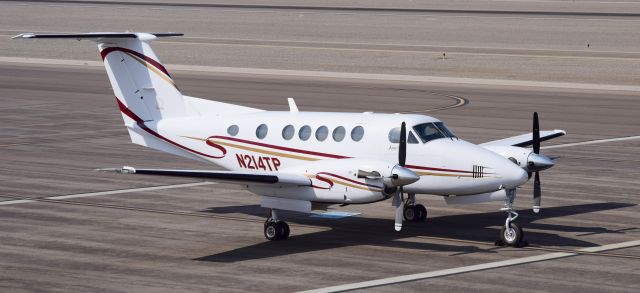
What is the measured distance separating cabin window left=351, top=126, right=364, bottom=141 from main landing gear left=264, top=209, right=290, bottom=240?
102 inches

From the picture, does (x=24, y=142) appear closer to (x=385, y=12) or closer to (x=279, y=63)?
(x=279, y=63)

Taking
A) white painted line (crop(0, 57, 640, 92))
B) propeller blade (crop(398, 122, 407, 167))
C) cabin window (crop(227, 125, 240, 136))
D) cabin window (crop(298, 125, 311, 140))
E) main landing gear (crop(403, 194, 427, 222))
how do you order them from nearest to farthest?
propeller blade (crop(398, 122, 407, 167)) → cabin window (crop(298, 125, 311, 140)) → cabin window (crop(227, 125, 240, 136)) → main landing gear (crop(403, 194, 427, 222)) → white painted line (crop(0, 57, 640, 92))

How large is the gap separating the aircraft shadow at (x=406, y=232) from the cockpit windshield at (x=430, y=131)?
2.46 m

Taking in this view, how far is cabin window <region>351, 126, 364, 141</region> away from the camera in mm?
26125

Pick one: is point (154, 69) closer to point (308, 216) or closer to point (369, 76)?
point (308, 216)

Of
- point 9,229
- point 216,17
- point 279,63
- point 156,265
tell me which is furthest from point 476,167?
point 216,17

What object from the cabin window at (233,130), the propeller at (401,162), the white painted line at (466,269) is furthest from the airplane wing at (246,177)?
the white painted line at (466,269)

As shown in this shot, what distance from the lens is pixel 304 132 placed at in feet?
88.0

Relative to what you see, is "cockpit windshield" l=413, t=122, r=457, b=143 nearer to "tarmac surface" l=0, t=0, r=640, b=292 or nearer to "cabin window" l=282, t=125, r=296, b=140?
"tarmac surface" l=0, t=0, r=640, b=292

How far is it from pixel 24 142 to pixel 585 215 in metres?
23.0

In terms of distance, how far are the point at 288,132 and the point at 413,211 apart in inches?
154

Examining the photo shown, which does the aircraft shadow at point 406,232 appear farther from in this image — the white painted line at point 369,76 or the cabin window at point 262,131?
the white painted line at point 369,76

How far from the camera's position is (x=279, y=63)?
3150 inches

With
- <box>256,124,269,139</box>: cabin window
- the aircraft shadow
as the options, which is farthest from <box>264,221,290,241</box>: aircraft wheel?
<box>256,124,269,139</box>: cabin window
